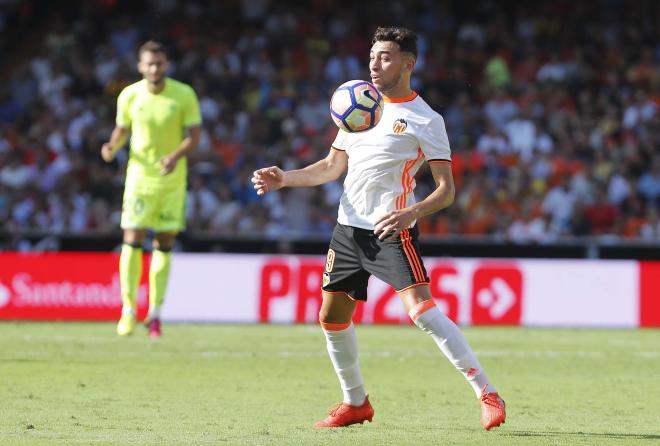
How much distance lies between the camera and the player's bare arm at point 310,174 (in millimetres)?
6656

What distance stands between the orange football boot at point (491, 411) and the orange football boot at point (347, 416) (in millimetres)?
668

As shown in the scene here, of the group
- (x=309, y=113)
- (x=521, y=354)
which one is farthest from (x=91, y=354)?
(x=309, y=113)

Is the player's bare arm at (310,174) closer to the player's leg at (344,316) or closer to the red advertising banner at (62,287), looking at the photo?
the player's leg at (344,316)

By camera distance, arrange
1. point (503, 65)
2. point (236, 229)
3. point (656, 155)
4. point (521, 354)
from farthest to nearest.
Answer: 1. point (503, 65)
2. point (656, 155)
3. point (236, 229)
4. point (521, 354)

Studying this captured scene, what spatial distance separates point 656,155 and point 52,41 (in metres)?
10.4

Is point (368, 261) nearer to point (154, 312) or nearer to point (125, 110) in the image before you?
point (154, 312)

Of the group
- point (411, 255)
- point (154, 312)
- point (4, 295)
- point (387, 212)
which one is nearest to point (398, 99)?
point (387, 212)

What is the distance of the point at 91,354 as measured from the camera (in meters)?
10.5

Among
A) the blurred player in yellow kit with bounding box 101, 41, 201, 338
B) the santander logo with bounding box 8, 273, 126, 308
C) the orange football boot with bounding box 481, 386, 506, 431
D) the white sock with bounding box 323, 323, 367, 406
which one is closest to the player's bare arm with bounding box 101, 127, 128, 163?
the blurred player in yellow kit with bounding box 101, 41, 201, 338

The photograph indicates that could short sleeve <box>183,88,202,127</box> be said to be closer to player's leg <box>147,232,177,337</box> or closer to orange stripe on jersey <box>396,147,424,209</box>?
player's leg <box>147,232,177,337</box>

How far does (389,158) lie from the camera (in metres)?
6.71

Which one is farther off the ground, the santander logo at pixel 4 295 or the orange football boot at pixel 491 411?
the orange football boot at pixel 491 411

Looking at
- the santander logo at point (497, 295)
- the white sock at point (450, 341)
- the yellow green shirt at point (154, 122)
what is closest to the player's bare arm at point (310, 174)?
the white sock at point (450, 341)

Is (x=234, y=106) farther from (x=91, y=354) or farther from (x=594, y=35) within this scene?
(x=91, y=354)
